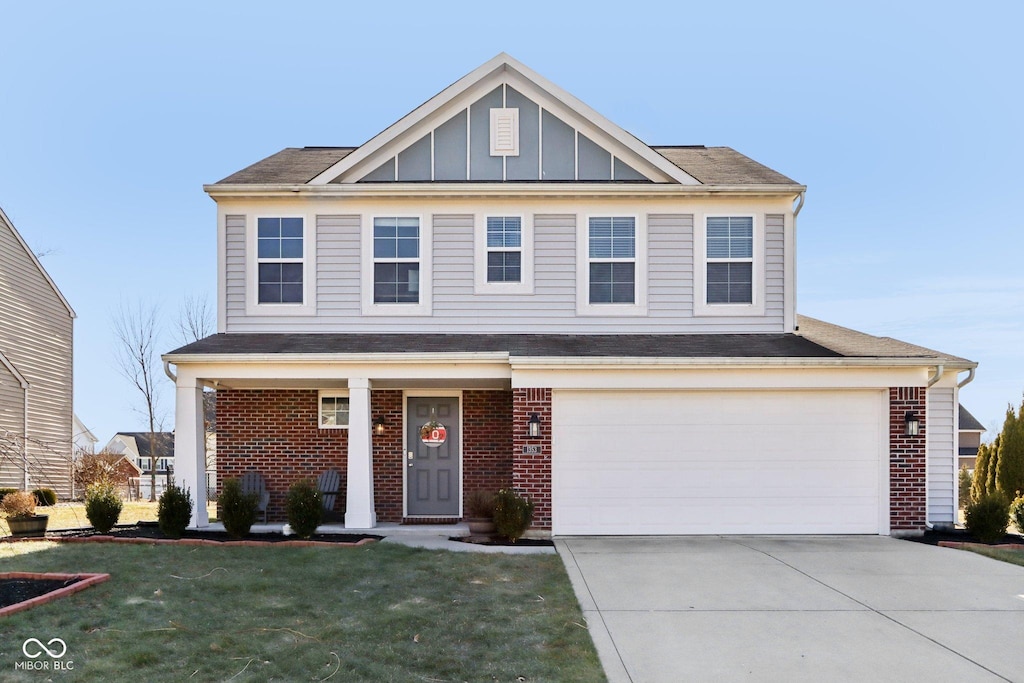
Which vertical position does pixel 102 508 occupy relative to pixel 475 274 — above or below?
below

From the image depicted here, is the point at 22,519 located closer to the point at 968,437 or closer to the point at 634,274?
the point at 634,274

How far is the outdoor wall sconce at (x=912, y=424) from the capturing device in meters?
11.0

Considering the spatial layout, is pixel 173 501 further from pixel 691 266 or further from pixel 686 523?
pixel 691 266

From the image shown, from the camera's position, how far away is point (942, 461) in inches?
489

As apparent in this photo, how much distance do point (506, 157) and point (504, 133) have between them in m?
0.43

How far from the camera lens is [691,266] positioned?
12930 millimetres

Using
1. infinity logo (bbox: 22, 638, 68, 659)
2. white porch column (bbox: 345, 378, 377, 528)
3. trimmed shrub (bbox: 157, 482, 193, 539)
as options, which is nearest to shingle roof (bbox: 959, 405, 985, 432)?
white porch column (bbox: 345, 378, 377, 528)

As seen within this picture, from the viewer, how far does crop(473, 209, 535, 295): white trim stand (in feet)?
42.1

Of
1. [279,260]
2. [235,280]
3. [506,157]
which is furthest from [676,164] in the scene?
[235,280]

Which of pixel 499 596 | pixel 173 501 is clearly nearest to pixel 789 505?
pixel 499 596

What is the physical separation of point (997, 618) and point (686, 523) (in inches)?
186

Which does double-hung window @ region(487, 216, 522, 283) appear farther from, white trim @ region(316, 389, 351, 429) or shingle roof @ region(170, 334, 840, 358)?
white trim @ region(316, 389, 351, 429)

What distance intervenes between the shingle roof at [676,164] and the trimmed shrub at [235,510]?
542 centimetres

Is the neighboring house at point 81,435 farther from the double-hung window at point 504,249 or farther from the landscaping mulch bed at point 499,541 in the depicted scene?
the landscaping mulch bed at point 499,541
